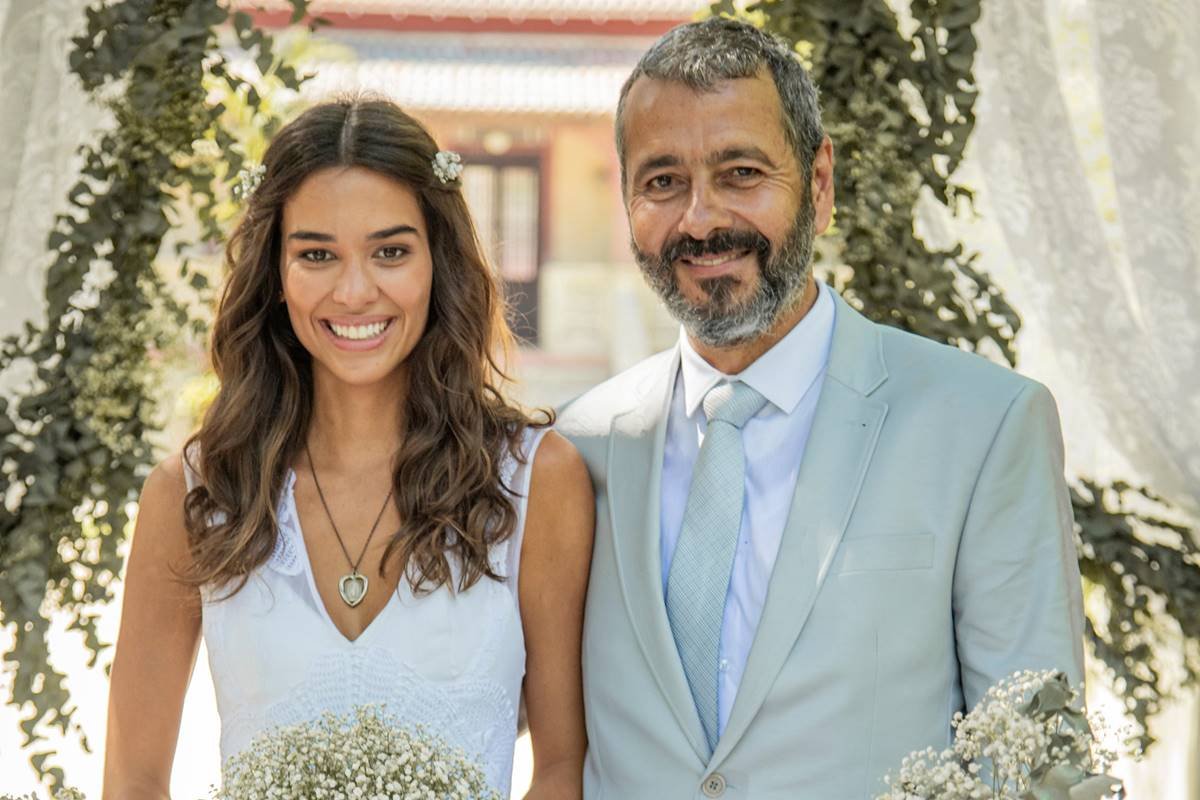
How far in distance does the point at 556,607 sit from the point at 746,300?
63 centimetres

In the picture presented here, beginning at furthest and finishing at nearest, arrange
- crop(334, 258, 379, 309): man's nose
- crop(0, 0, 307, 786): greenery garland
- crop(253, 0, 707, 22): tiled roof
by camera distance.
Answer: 1. crop(253, 0, 707, 22): tiled roof
2. crop(0, 0, 307, 786): greenery garland
3. crop(334, 258, 379, 309): man's nose

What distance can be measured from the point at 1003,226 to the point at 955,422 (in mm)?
1110

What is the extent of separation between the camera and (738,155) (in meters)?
2.40

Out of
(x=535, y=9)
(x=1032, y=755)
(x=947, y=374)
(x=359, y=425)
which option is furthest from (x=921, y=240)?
(x=535, y=9)

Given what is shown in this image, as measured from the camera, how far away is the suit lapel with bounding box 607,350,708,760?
231 cm

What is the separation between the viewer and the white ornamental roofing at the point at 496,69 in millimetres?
16375

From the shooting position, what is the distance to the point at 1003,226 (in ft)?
10.9

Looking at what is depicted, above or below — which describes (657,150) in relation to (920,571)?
above

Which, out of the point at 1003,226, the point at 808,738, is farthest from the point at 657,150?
the point at 1003,226

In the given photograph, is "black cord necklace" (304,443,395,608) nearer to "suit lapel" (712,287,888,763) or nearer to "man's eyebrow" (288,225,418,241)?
"man's eyebrow" (288,225,418,241)

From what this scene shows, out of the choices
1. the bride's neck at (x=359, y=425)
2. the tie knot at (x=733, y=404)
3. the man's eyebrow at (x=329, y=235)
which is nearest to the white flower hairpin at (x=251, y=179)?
the man's eyebrow at (x=329, y=235)

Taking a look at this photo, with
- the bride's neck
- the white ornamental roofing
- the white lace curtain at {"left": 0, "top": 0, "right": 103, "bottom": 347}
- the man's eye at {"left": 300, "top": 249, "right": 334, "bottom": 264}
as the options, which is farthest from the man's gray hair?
the white ornamental roofing

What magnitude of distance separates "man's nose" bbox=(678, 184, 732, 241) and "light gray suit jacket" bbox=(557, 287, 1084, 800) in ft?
1.05

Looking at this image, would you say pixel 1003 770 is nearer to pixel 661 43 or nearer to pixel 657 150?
pixel 657 150
